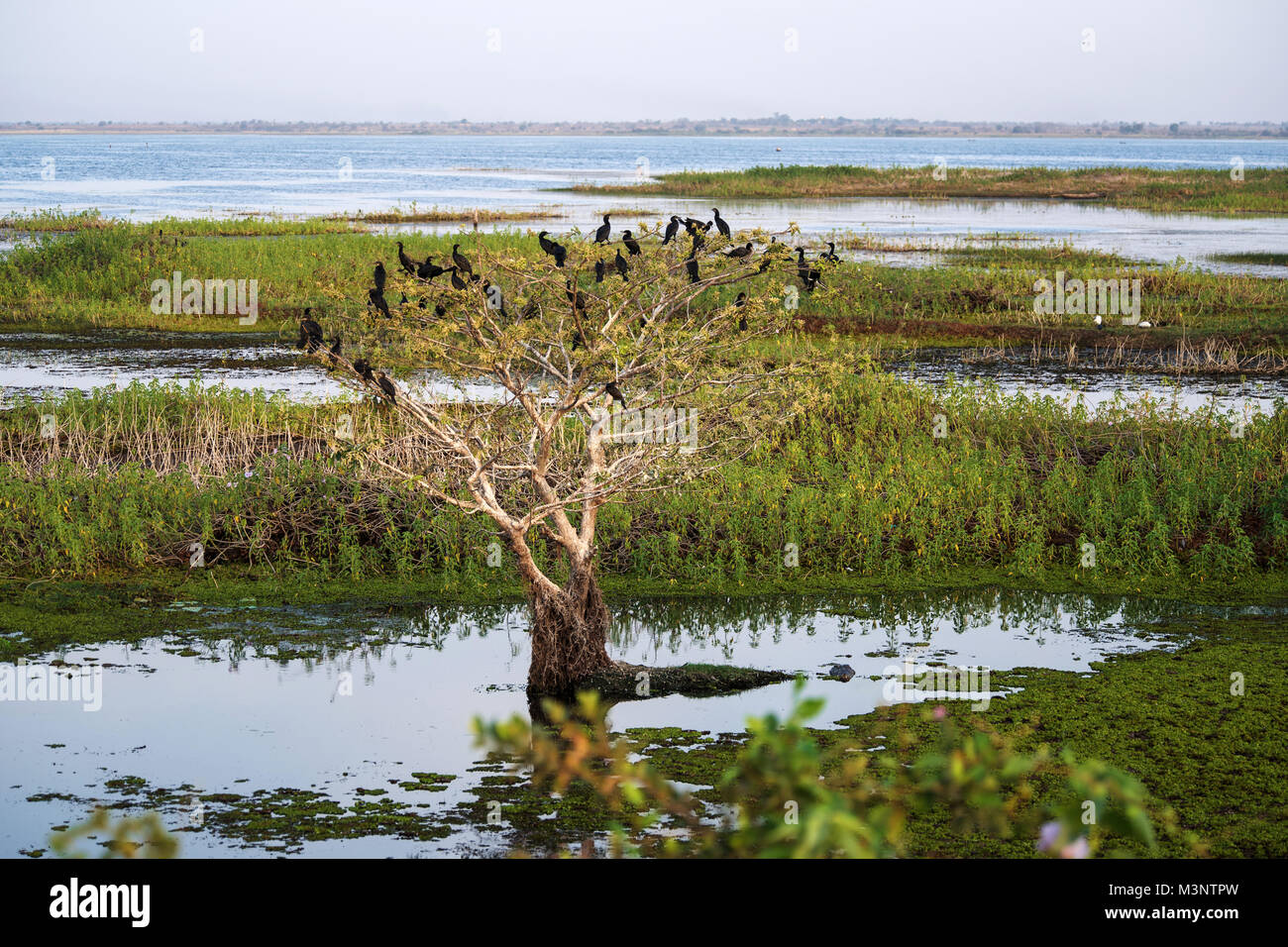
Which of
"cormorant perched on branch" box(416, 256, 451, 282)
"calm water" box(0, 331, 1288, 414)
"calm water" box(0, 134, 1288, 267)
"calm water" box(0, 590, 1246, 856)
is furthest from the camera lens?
"calm water" box(0, 134, 1288, 267)

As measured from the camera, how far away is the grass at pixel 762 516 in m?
10.2

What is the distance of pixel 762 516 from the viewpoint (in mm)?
10977

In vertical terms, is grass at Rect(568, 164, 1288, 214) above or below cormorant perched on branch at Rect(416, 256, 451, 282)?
above

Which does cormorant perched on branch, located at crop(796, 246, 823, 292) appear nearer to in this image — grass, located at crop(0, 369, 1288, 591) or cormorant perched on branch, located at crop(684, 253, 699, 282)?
cormorant perched on branch, located at crop(684, 253, 699, 282)

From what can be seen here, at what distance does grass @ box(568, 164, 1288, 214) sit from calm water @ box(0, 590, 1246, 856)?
49.3 meters

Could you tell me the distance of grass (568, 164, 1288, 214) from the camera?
187 ft

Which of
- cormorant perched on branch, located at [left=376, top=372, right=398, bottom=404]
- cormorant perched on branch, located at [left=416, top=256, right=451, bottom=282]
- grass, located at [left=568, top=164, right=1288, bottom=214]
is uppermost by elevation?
grass, located at [left=568, top=164, right=1288, bottom=214]

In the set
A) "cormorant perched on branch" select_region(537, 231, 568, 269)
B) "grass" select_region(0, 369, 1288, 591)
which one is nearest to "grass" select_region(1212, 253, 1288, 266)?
"grass" select_region(0, 369, 1288, 591)

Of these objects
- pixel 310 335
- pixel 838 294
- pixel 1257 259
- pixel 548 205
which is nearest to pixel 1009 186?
pixel 548 205

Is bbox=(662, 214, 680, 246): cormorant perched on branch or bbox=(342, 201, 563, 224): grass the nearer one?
bbox=(662, 214, 680, 246): cormorant perched on branch

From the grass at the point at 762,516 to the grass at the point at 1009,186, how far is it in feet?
152

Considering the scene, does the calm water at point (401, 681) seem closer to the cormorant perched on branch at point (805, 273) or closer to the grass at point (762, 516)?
the grass at point (762, 516)

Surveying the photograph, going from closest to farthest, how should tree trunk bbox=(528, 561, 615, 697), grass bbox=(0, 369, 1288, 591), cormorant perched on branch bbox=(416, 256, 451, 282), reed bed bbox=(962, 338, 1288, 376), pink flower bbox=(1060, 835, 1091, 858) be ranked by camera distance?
pink flower bbox=(1060, 835, 1091, 858) → cormorant perched on branch bbox=(416, 256, 451, 282) → tree trunk bbox=(528, 561, 615, 697) → grass bbox=(0, 369, 1288, 591) → reed bed bbox=(962, 338, 1288, 376)

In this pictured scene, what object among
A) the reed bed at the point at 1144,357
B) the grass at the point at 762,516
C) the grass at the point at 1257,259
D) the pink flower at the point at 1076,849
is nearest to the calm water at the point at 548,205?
the grass at the point at 1257,259
